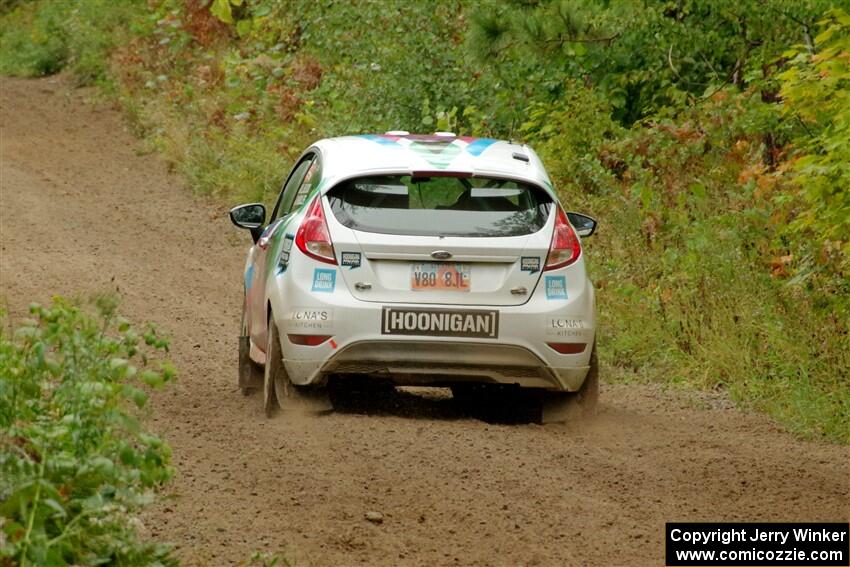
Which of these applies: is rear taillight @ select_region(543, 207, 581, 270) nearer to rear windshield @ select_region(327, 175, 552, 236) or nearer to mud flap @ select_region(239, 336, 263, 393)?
rear windshield @ select_region(327, 175, 552, 236)

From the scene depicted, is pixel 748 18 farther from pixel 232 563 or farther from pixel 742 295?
pixel 232 563

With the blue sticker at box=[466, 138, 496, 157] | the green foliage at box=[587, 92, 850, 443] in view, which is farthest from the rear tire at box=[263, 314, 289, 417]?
the green foliage at box=[587, 92, 850, 443]

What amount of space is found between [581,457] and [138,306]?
6.33 metres

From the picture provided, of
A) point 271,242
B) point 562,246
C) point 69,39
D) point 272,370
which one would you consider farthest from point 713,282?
point 69,39

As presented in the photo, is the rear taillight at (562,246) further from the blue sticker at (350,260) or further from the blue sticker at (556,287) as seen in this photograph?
the blue sticker at (350,260)

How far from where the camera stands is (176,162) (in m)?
22.2

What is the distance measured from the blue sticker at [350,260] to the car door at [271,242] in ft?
2.15

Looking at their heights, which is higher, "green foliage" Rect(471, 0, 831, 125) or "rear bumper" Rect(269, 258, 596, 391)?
"rear bumper" Rect(269, 258, 596, 391)

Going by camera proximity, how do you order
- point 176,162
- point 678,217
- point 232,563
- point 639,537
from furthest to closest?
1. point 176,162
2. point 678,217
3. point 639,537
4. point 232,563

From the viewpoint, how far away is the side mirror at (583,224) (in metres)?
9.96

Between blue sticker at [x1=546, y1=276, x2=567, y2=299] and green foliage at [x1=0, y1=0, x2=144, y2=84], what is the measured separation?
21.6 metres

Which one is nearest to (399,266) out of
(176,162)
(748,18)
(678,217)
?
(678,217)

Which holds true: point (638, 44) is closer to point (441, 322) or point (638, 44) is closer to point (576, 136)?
point (576, 136)

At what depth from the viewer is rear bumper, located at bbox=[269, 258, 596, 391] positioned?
8891 mm
